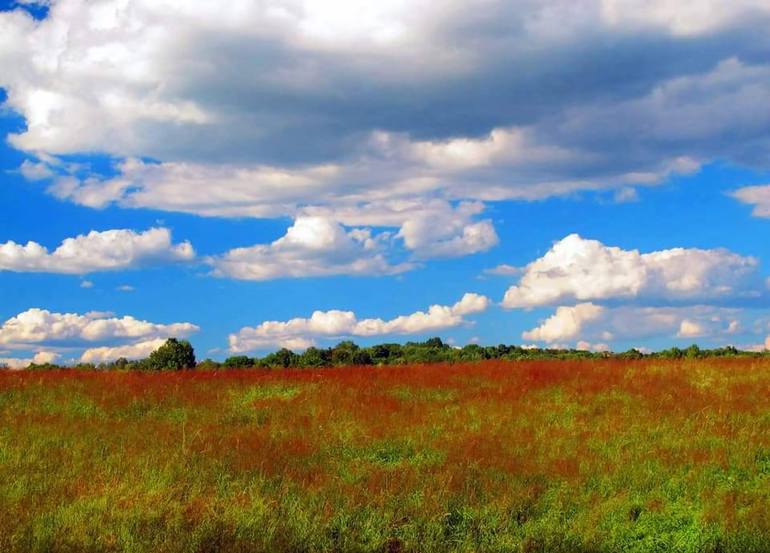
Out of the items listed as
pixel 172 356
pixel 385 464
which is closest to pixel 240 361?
A: pixel 172 356

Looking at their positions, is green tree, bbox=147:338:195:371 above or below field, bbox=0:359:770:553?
above

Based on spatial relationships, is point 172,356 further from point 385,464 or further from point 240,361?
point 385,464

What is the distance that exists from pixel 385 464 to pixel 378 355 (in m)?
28.0

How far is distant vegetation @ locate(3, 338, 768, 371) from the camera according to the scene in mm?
30359

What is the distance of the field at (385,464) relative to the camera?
8453mm

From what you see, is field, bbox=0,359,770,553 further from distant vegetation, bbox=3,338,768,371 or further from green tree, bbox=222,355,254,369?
green tree, bbox=222,355,254,369

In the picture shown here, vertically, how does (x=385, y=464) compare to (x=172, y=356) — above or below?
below

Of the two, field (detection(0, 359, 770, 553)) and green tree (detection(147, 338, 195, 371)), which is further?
green tree (detection(147, 338, 195, 371))

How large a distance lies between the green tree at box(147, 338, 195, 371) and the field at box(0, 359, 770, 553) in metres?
10.9

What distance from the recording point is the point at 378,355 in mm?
39750

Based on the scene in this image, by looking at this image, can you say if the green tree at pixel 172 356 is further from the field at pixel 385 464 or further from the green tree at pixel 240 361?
the field at pixel 385 464

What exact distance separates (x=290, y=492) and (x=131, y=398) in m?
8.91

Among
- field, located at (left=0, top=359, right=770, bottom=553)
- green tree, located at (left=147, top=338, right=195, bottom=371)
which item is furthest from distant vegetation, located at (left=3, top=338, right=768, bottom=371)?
field, located at (left=0, top=359, right=770, bottom=553)

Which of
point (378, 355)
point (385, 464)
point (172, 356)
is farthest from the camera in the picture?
point (378, 355)
